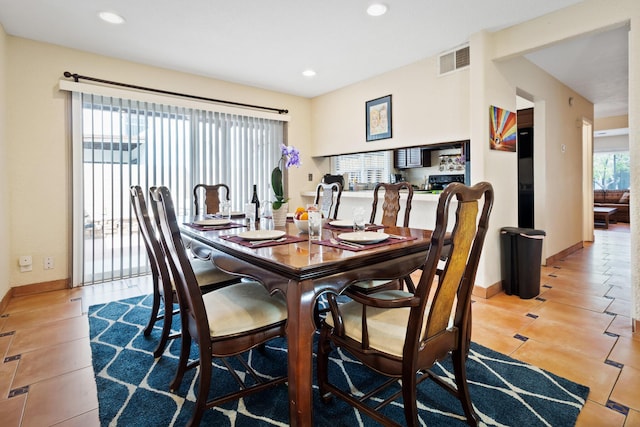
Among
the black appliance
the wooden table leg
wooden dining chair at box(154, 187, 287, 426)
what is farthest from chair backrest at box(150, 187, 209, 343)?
the black appliance

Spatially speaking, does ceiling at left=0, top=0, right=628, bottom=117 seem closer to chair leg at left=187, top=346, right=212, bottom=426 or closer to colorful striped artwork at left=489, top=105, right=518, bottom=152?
colorful striped artwork at left=489, top=105, right=518, bottom=152

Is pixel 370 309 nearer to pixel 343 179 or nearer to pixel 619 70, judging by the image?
pixel 343 179

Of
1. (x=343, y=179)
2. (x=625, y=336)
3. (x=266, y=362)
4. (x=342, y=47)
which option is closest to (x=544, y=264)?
(x=625, y=336)

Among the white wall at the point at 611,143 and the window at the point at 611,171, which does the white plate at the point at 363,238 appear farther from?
the window at the point at 611,171

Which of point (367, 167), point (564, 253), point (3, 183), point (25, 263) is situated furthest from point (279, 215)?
point (564, 253)

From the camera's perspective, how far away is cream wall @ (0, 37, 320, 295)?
10.4ft

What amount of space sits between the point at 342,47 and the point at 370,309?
288 cm

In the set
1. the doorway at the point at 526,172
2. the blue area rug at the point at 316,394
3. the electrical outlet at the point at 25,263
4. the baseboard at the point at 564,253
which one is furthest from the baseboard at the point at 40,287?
the baseboard at the point at 564,253

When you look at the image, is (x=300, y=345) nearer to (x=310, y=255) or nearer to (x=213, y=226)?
(x=310, y=255)

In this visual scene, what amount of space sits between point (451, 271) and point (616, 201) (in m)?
11.1

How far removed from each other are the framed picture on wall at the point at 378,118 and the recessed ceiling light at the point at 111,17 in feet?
9.31

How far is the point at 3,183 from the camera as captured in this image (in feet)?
9.76

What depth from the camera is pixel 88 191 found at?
11.5ft

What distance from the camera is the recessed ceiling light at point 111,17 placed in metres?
2.74
